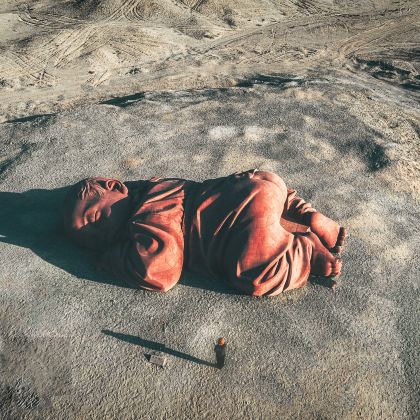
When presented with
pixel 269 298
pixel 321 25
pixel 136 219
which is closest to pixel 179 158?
pixel 136 219

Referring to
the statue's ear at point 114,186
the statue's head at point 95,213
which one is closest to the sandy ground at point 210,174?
the statue's head at point 95,213

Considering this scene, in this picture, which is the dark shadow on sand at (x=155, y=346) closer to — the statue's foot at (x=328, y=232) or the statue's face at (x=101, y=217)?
the statue's face at (x=101, y=217)

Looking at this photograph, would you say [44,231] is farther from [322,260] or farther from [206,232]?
[322,260]

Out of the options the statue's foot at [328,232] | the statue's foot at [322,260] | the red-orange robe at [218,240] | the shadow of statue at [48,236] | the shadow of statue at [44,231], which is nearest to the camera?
the red-orange robe at [218,240]

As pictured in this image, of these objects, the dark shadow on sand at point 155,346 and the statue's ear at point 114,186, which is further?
the statue's ear at point 114,186

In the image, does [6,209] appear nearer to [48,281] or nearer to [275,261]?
[48,281]

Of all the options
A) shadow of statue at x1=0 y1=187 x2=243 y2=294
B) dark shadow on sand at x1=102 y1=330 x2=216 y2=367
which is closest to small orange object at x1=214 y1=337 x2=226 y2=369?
dark shadow on sand at x1=102 y1=330 x2=216 y2=367

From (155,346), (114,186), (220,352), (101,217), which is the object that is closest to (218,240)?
(220,352)
